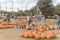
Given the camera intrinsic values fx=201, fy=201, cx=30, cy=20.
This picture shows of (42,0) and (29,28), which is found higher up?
(42,0)

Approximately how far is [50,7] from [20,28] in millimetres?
49410

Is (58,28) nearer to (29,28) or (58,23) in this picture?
(58,23)

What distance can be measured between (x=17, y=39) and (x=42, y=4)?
57710 millimetres

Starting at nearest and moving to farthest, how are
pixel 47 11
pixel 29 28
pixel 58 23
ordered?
pixel 58 23 < pixel 29 28 < pixel 47 11

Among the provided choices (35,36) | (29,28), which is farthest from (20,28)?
(35,36)

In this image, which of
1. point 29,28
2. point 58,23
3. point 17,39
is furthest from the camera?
point 29,28

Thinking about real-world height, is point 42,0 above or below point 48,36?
above

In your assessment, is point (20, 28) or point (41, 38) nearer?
point (41, 38)

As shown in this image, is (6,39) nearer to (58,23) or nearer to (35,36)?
(35,36)

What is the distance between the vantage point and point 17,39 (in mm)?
11938

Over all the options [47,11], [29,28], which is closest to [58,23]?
[29,28]

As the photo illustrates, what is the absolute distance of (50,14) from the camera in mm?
67375

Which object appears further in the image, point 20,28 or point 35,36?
point 20,28

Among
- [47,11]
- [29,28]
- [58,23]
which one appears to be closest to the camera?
[58,23]
